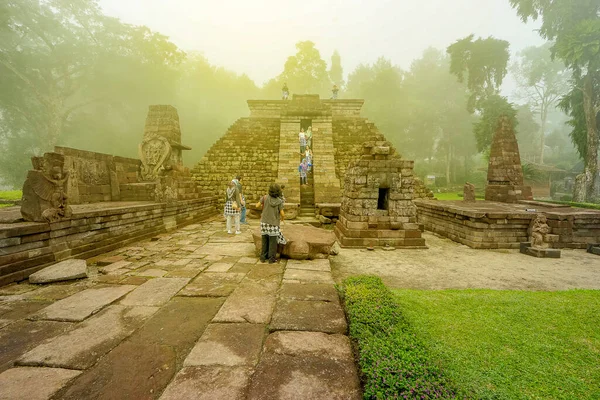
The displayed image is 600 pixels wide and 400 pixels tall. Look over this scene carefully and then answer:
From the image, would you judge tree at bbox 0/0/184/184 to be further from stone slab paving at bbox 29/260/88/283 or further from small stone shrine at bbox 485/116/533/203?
small stone shrine at bbox 485/116/533/203

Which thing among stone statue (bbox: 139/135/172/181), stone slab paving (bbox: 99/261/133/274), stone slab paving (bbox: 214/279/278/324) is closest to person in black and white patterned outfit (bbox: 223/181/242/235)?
stone slab paving (bbox: 99/261/133/274)

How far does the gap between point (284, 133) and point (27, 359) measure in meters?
14.5

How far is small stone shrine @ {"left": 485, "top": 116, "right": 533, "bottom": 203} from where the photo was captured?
11070 millimetres

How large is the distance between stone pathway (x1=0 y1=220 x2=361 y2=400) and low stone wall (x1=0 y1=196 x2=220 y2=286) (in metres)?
Answer: 0.52

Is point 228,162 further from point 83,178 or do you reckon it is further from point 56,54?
point 56,54

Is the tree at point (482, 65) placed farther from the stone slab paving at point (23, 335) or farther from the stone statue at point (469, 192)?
the stone slab paving at point (23, 335)

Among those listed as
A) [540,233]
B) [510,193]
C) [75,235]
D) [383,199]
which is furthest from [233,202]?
[510,193]

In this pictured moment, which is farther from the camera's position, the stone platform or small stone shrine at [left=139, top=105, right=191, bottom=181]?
small stone shrine at [left=139, top=105, right=191, bottom=181]

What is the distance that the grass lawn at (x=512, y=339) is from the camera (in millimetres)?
1892

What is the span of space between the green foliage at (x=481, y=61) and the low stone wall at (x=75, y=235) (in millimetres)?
27619

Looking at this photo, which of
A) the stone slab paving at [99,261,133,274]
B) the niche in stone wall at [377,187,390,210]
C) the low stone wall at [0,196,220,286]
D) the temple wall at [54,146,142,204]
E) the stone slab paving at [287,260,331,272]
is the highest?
the temple wall at [54,146,142,204]

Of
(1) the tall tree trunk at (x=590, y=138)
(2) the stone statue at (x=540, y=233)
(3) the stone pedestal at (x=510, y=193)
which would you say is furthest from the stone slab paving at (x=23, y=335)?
(1) the tall tree trunk at (x=590, y=138)

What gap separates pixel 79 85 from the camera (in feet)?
79.2

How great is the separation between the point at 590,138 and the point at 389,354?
2289cm
